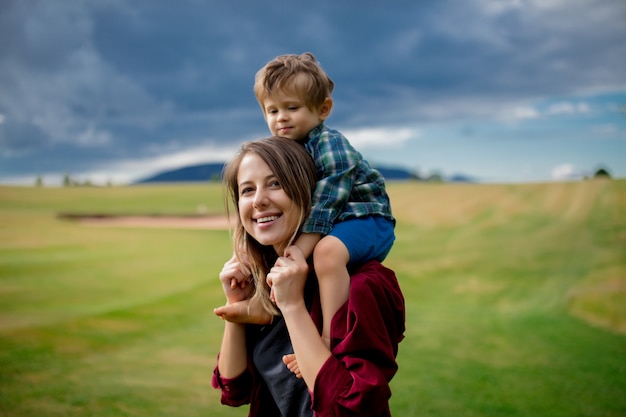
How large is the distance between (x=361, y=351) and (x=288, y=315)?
11.1 inches

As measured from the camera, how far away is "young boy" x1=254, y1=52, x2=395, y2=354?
7.02 feet

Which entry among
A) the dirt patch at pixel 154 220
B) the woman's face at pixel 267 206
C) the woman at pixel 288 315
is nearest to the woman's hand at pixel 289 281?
the woman at pixel 288 315

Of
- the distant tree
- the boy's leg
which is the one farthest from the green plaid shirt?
the distant tree

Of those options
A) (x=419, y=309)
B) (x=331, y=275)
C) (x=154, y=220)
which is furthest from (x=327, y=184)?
(x=154, y=220)

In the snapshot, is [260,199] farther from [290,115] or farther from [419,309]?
[419,309]

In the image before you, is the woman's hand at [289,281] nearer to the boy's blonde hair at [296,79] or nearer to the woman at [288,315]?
the woman at [288,315]

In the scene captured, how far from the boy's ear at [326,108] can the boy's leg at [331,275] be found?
0.63 metres

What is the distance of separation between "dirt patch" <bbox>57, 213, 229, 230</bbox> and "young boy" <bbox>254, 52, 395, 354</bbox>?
41.9 feet

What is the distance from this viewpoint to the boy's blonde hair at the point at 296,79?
2.43 m

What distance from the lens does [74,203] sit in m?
17.2

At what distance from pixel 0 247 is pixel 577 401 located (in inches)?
388

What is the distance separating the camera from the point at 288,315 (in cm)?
212

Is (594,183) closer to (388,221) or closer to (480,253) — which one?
(480,253)

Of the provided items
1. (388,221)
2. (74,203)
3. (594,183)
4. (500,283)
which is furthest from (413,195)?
(388,221)
